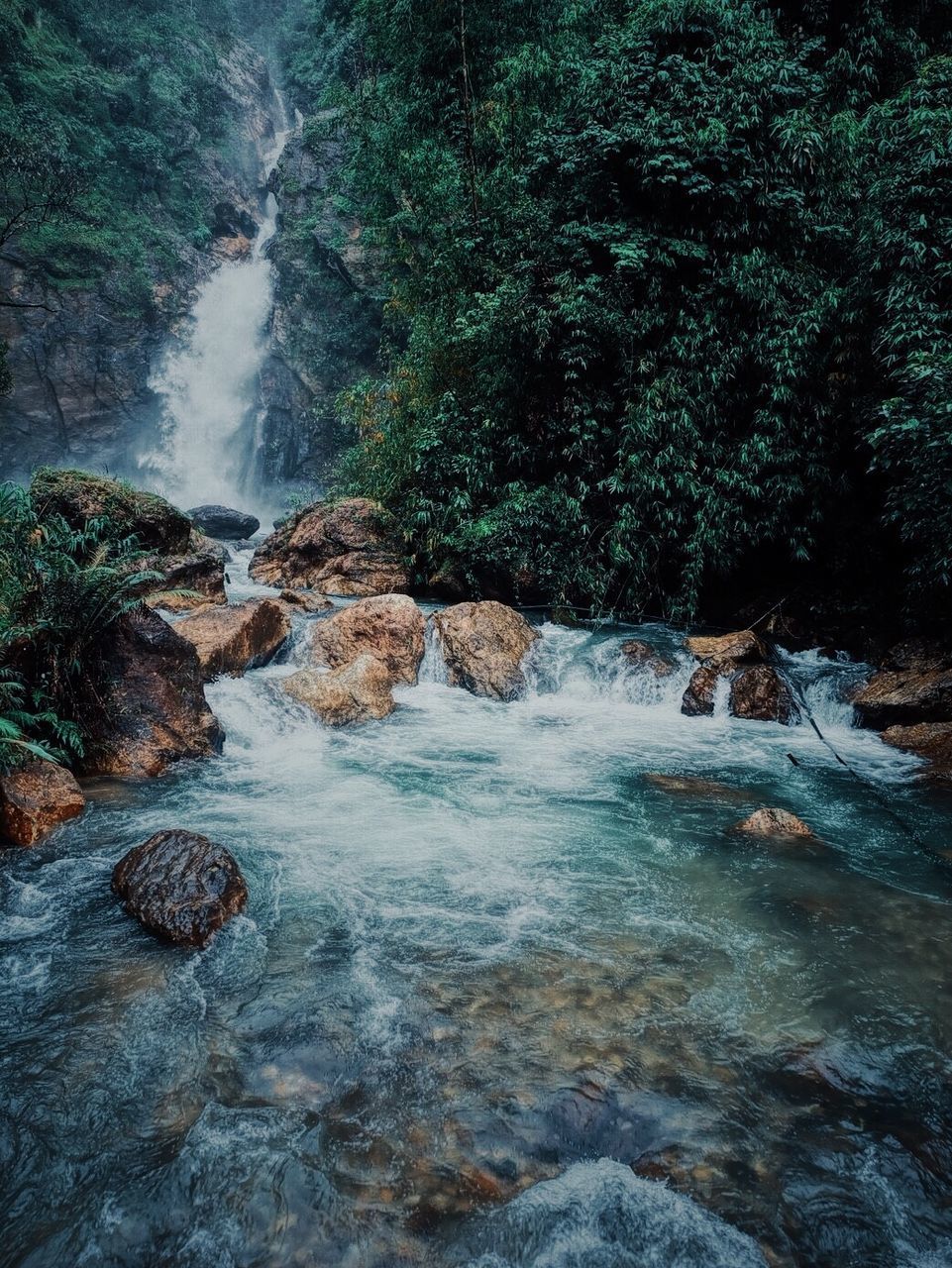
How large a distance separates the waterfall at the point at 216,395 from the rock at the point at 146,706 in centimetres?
2387

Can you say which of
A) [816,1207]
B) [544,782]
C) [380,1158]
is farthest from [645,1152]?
[544,782]

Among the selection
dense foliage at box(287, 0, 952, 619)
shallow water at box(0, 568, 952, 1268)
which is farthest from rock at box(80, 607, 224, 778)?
dense foliage at box(287, 0, 952, 619)

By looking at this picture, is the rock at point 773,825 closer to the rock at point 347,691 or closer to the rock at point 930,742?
the rock at point 930,742

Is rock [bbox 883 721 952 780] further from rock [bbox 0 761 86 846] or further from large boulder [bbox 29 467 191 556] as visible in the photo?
large boulder [bbox 29 467 191 556]

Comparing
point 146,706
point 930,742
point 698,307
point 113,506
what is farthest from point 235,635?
point 698,307

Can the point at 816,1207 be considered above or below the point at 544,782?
below

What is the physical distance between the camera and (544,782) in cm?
546

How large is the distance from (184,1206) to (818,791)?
522cm

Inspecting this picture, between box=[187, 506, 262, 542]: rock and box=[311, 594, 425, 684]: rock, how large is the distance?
14058 millimetres

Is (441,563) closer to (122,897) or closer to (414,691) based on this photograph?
(414,691)

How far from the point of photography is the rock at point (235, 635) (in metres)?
6.70

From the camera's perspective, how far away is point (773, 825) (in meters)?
4.46

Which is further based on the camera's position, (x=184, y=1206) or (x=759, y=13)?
(x=759, y=13)

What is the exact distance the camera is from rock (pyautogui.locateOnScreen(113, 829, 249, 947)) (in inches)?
120
